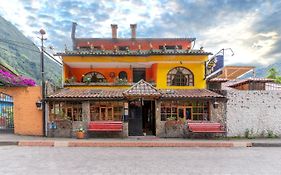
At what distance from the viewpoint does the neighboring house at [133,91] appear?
2044 centimetres

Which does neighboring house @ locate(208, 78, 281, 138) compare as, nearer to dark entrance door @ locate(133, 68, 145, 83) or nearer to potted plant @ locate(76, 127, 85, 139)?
dark entrance door @ locate(133, 68, 145, 83)

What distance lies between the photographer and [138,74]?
24688 mm

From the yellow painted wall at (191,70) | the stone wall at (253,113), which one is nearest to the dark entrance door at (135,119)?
the yellow painted wall at (191,70)

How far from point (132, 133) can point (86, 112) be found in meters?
3.42

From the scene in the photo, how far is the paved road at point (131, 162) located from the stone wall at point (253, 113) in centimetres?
668

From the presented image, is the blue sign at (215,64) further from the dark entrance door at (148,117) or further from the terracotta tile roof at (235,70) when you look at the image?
the terracotta tile roof at (235,70)

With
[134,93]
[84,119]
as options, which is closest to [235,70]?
[134,93]

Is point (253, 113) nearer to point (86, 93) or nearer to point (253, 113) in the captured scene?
point (253, 113)

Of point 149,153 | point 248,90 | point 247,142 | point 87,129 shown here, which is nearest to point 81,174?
point 149,153

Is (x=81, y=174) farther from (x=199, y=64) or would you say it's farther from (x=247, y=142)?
(x=199, y=64)

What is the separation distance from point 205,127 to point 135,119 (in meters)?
4.74

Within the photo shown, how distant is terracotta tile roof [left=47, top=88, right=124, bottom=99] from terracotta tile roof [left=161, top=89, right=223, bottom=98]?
323cm

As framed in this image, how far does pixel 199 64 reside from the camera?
23344 millimetres

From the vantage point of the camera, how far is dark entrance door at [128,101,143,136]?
832 inches
